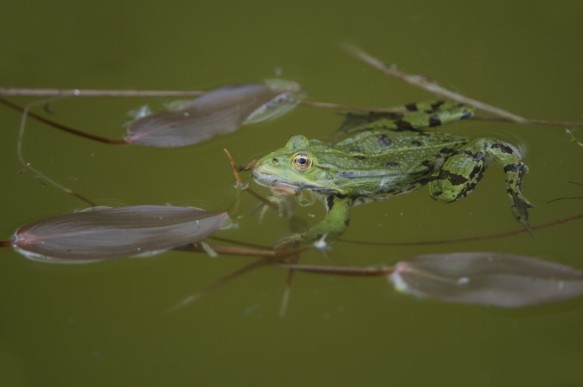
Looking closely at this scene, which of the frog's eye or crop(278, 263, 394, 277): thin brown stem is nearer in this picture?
crop(278, 263, 394, 277): thin brown stem

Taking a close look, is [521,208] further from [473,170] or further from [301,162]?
[301,162]

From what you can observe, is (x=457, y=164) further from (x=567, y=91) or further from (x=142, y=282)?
(x=142, y=282)

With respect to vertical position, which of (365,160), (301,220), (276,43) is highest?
(276,43)

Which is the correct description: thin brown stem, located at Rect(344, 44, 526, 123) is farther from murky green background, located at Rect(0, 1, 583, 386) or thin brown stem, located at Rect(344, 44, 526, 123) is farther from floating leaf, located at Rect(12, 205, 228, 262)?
floating leaf, located at Rect(12, 205, 228, 262)

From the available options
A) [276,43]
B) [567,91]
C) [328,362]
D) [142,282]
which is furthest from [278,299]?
[567,91]

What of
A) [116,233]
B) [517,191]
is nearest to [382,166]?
[517,191]

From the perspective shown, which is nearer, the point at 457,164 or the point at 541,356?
the point at 541,356

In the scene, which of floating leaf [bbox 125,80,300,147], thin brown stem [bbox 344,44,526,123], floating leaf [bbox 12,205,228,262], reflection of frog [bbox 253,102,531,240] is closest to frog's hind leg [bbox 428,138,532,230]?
reflection of frog [bbox 253,102,531,240]

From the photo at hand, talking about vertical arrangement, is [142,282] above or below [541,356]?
below
